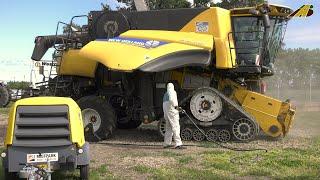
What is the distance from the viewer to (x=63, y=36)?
16.5 m

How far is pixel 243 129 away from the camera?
554 inches

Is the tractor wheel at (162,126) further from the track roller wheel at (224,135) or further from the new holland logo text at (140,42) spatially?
the new holland logo text at (140,42)

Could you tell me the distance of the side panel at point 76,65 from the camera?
15.6 m

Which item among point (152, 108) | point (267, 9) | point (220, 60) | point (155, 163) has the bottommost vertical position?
point (155, 163)

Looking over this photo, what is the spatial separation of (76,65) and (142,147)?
371 cm

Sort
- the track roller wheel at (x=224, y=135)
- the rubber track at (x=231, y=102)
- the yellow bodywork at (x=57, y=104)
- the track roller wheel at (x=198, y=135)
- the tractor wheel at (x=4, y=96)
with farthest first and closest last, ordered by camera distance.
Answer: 1. the tractor wheel at (x=4, y=96)
2. the track roller wheel at (x=198, y=135)
3. the track roller wheel at (x=224, y=135)
4. the rubber track at (x=231, y=102)
5. the yellow bodywork at (x=57, y=104)

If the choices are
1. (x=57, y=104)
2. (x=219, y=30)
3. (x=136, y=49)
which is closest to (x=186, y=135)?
(x=136, y=49)

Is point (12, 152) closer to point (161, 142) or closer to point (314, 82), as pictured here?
point (161, 142)

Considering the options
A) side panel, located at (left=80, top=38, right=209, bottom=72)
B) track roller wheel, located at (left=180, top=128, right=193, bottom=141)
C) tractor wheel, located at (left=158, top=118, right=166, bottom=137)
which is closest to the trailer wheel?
side panel, located at (left=80, top=38, right=209, bottom=72)

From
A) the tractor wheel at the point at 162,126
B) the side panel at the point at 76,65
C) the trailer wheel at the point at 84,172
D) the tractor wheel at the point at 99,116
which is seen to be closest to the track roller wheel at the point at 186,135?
the tractor wheel at the point at 162,126

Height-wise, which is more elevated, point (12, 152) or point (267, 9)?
point (267, 9)

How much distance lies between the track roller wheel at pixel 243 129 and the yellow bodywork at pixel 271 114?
56 cm

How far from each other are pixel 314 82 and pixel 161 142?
28.4 m

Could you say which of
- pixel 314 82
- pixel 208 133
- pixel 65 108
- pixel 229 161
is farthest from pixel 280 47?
pixel 314 82
